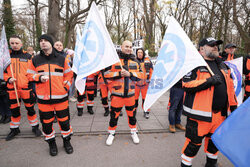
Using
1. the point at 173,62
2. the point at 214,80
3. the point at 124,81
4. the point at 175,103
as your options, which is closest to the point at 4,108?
the point at 124,81

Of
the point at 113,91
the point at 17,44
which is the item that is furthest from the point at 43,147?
the point at 17,44

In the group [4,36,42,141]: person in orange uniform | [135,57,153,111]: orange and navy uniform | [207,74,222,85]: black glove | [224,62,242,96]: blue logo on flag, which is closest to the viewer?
[207,74,222,85]: black glove

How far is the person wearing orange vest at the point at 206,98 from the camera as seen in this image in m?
2.05

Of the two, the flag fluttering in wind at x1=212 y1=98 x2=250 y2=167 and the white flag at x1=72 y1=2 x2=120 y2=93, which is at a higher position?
the white flag at x1=72 y1=2 x2=120 y2=93

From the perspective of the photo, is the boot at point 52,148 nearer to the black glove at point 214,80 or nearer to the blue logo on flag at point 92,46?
the blue logo on flag at point 92,46

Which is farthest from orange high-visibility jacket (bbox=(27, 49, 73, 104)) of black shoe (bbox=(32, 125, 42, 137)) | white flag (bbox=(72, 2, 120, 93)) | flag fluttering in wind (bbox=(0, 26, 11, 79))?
black shoe (bbox=(32, 125, 42, 137))

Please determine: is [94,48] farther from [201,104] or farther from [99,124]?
[99,124]

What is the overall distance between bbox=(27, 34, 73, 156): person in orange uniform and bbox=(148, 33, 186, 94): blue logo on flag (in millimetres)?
1718

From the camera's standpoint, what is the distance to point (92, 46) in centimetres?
267

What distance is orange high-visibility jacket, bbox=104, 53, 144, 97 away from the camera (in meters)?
3.12

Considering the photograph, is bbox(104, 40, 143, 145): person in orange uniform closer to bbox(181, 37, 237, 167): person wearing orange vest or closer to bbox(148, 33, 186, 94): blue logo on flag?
bbox(148, 33, 186, 94): blue logo on flag

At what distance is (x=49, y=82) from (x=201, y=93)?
8.19 feet

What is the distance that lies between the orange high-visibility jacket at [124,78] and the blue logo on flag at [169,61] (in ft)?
3.35

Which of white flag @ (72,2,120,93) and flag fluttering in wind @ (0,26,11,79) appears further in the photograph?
flag fluttering in wind @ (0,26,11,79)
